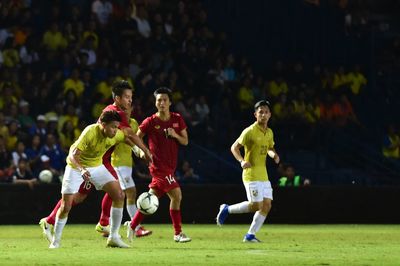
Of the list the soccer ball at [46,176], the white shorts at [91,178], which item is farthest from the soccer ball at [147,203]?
the soccer ball at [46,176]

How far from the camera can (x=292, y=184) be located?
25359 mm

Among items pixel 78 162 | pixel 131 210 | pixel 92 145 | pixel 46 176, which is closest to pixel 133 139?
pixel 92 145

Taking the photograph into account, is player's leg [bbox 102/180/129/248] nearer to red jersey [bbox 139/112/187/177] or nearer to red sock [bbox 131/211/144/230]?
red sock [bbox 131/211/144/230]

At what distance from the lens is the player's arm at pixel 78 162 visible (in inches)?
605

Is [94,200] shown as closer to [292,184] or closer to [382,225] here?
→ [292,184]

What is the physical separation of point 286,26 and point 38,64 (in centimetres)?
803

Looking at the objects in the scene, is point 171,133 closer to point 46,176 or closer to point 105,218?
point 105,218

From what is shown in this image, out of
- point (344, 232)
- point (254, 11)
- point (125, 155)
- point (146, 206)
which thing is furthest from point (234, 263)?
point (254, 11)

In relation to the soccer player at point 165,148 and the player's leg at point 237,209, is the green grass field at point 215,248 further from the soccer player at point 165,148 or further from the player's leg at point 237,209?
the soccer player at point 165,148

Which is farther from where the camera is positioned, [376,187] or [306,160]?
[306,160]

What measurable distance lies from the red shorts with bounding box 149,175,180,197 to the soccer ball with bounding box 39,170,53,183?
6.22 metres

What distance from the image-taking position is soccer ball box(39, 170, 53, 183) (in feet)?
77.5

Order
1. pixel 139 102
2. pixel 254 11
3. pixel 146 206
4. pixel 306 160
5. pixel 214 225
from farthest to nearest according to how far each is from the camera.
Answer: pixel 254 11, pixel 306 160, pixel 139 102, pixel 214 225, pixel 146 206

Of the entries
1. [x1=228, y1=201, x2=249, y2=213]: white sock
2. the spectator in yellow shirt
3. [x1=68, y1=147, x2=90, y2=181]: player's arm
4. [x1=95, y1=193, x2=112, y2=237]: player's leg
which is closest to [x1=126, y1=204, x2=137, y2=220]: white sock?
[x1=95, y1=193, x2=112, y2=237]: player's leg
